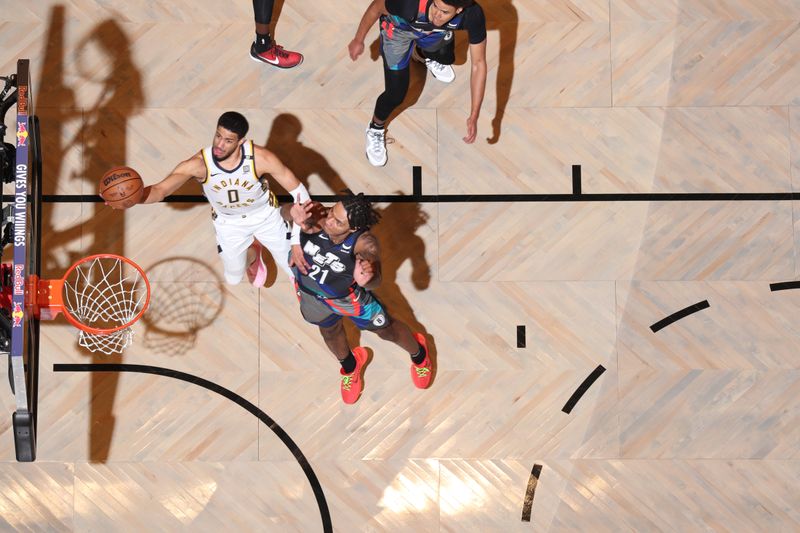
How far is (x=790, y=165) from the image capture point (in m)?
6.61

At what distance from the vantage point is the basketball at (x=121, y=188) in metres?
5.07

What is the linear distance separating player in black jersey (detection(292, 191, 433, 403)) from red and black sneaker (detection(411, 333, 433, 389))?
12mm

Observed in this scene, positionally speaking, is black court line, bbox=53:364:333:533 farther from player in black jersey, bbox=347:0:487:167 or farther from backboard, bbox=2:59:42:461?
player in black jersey, bbox=347:0:487:167

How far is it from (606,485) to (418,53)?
3.66 meters

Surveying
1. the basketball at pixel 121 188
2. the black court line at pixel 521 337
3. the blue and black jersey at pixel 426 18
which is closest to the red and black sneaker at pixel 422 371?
the black court line at pixel 521 337

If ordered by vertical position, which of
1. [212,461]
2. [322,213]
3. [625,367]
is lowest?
[212,461]

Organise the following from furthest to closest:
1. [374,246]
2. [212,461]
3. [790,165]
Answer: [790,165], [212,461], [374,246]

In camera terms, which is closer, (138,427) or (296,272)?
(296,272)

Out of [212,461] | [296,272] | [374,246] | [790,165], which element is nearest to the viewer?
[374,246]

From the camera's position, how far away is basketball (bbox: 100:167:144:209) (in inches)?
199

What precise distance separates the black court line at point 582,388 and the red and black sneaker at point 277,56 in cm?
340

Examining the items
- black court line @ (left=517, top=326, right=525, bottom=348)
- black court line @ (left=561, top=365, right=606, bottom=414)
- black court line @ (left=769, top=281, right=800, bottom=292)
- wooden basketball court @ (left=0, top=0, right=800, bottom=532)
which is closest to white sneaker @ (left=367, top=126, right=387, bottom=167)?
wooden basketball court @ (left=0, top=0, right=800, bottom=532)

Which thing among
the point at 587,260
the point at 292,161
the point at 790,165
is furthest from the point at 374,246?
the point at 790,165

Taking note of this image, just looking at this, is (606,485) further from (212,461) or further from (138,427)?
(138,427)
